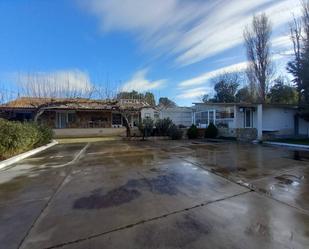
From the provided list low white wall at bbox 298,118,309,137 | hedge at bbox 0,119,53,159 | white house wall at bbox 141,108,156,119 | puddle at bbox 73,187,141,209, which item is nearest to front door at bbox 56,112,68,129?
white house wall at bbox 141,108,156,119

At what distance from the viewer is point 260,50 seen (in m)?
24.8

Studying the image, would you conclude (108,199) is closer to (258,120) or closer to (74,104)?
(258,120)

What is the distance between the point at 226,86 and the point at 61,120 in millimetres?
25360

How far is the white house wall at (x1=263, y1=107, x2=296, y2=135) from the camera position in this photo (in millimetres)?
17719

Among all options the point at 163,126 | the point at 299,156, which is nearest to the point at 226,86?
the point at 163,126

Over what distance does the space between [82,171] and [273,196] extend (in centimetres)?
508

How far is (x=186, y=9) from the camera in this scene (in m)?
10.6

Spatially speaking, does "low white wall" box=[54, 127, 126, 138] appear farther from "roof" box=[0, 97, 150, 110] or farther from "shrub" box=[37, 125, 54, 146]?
"shrub" box=[37, 125, 54, 146]

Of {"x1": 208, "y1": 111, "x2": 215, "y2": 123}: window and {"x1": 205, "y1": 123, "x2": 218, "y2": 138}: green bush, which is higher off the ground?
{"x1": 208, "y1": 111, "x2": 215, "y2": 123}: window

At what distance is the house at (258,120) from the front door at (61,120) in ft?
49.4

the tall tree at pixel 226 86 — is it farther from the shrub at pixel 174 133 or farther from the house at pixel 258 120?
the shrub at pixel 174 133

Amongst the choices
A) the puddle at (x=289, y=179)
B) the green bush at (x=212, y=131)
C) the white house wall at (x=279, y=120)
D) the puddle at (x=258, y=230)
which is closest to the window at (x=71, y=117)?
the green bush at (x=212, y=131)

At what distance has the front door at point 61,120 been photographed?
22.8 meters

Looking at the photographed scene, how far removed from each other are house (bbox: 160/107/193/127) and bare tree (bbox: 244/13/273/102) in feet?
27.7
